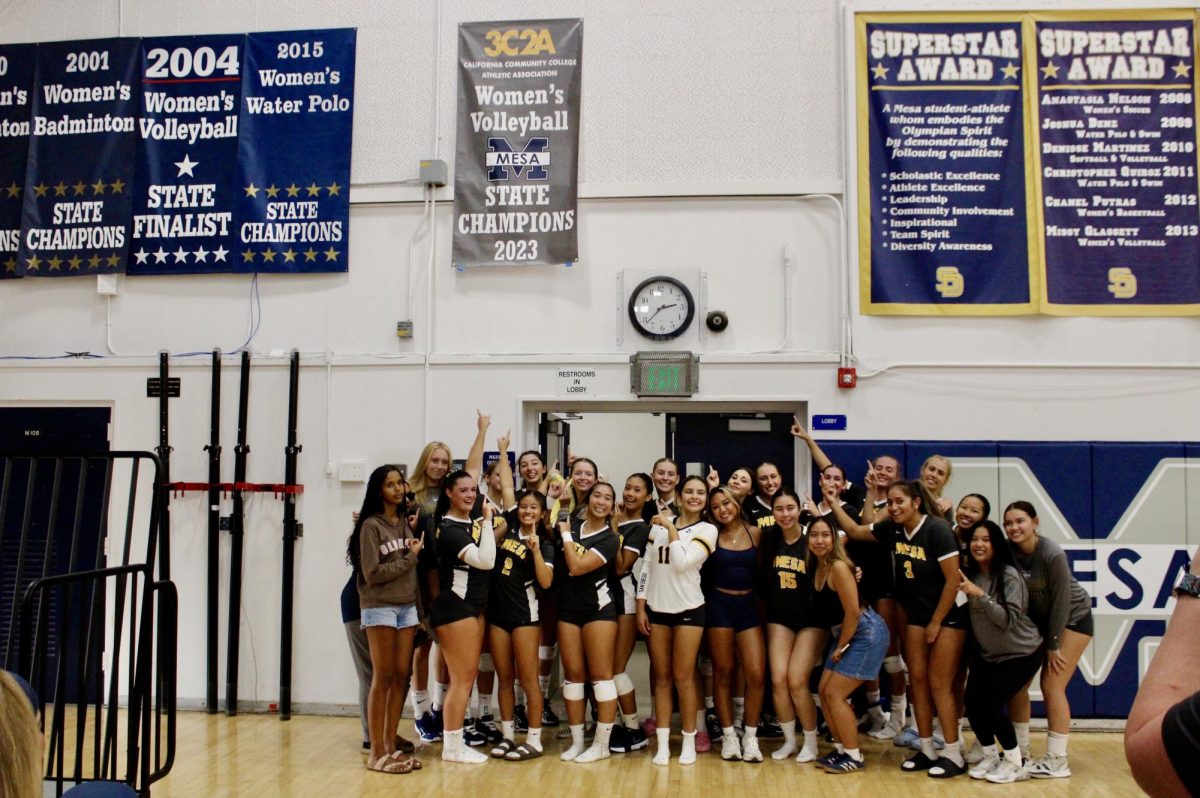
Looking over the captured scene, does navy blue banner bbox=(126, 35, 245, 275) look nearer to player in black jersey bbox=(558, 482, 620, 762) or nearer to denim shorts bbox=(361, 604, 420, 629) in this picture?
denim shorts bbox=(361, 604, 420, 629)

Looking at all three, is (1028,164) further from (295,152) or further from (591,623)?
(295,152)

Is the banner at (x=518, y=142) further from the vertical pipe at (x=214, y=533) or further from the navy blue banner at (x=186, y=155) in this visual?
the vertical pipe at (x=214, y=533)

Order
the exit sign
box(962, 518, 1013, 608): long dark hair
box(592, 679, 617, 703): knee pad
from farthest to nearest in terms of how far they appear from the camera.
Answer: the exit sign < box(592, 679, 617, 703): knee pad < box(962, 518, 1013, 608): long dark hair

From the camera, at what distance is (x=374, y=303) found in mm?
6555

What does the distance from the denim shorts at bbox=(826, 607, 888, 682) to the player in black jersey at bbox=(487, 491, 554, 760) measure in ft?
5.59

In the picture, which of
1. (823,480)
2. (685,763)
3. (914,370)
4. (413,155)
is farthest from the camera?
(413,155)

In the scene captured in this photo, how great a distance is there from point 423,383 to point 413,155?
1.67 metres

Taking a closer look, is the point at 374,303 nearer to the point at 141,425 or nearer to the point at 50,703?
the point at 141,425

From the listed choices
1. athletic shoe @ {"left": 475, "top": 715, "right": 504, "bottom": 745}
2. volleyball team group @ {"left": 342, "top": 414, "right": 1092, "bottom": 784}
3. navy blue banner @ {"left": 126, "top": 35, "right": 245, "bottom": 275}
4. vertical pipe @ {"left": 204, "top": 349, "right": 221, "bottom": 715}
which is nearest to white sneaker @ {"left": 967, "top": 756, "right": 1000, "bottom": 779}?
volleyball team group @ {"left": 342, "top": 414, "right": 1092, "bottom": 784}

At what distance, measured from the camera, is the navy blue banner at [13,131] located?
685 cm

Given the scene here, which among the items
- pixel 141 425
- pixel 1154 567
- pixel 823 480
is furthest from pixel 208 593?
pixel 1154 567

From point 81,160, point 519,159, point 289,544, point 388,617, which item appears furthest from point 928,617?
point 81,160

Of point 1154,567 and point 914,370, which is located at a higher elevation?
point 914,370

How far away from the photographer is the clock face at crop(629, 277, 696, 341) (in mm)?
6273
